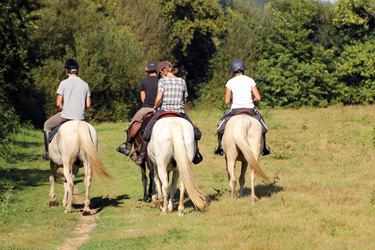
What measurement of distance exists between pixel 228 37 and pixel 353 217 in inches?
1912

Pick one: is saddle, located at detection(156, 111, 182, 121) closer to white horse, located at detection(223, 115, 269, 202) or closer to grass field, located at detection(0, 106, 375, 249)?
white horse, located at detection(223, 115, 269, 202)

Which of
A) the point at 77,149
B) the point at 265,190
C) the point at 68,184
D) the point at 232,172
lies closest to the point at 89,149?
the point at 77,149

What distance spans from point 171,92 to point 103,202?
3777 millimetres

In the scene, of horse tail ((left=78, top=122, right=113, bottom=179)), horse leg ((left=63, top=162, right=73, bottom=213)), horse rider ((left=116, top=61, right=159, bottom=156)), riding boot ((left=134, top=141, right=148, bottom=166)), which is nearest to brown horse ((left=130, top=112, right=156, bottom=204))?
riding boot ((left=134, top=141, right=148, bottom=166))

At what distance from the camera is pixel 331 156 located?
17.5m

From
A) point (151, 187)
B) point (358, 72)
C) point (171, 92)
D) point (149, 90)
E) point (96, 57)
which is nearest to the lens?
point (171, 92)

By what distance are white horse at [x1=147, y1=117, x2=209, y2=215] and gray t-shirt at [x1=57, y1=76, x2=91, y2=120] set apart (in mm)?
2180

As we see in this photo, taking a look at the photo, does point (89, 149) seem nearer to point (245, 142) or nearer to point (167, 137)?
point (167, 137)

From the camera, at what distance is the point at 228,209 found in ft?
33.5

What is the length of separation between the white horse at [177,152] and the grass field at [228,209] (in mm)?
369

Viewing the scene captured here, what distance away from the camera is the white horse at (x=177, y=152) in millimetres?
9992

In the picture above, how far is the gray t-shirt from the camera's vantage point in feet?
38.4

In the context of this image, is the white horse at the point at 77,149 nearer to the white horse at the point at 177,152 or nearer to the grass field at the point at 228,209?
the grass field at the point at 228,209

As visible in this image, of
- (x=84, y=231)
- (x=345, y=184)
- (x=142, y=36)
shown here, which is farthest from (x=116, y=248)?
(x=142, y=36)
